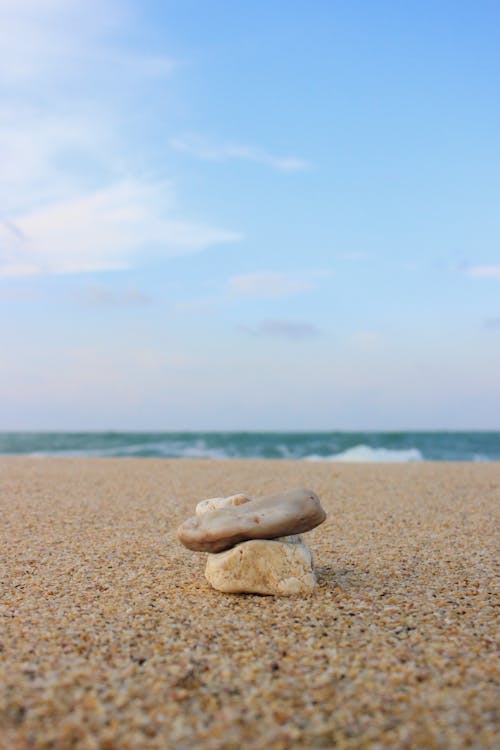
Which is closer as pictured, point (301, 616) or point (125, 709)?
point (125, 709)

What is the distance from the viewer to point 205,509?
4988 mm

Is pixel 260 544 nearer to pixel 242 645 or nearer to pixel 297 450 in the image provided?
pixel 242 645

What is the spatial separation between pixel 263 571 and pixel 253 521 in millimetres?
330

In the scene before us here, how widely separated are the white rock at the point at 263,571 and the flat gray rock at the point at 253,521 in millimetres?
91

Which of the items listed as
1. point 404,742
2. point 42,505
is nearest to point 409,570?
point 404,742

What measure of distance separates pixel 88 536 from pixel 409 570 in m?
3.07

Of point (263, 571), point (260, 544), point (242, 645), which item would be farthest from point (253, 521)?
point (242, 645)

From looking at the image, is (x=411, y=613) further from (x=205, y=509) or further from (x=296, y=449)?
(x=296, y=449)

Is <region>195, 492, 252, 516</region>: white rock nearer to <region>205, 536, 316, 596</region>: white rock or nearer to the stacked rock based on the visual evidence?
the stacked rock

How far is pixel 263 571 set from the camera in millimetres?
4422

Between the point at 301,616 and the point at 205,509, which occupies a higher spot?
the point at 205,509

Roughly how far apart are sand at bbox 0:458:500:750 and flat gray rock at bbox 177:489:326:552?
14.1 inches

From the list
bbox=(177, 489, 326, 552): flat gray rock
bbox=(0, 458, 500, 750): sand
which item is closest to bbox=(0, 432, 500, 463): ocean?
bbox=(0, 458, 500, 750): sand

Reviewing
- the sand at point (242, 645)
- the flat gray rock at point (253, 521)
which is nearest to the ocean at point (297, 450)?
the sand at point (242, 645)
